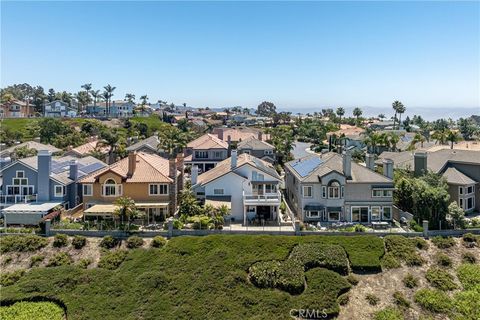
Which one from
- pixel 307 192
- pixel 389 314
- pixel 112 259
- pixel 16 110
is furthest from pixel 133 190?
pixel 16 110

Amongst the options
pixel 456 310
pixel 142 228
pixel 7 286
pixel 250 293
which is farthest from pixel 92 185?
pixel 456 310

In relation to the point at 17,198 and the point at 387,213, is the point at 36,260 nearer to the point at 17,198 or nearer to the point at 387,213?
the point at 17,198

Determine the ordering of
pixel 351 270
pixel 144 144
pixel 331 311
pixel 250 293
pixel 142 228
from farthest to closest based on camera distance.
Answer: pixel 144 144, pixel 142 228, pixel 351 270, pixel 250 293, pixel 331 311

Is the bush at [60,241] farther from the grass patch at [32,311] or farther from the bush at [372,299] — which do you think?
the bush at [372,299]

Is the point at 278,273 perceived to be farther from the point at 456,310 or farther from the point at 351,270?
the point at 456,310

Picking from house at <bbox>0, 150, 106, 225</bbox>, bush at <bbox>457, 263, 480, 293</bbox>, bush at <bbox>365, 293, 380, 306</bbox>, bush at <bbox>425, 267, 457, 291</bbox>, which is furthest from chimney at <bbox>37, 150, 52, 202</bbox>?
bush at <bbox>457, 263, 480, 293</bbox>

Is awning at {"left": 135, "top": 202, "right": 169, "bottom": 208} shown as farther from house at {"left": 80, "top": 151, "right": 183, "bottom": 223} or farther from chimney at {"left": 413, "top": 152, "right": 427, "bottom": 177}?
chimney at {"left": 413, "top": 152, "right": 427, "bottom": 177}
